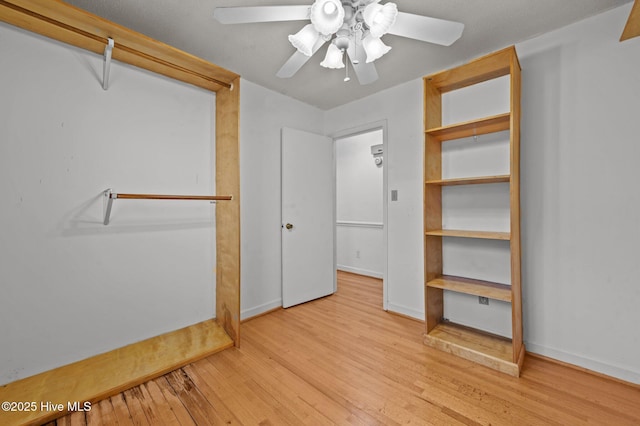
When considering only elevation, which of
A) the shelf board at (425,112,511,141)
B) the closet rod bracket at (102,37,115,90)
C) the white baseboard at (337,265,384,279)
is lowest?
the white baseboard at (337,265,384,279)

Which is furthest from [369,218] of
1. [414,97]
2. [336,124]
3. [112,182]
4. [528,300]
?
[112,182]

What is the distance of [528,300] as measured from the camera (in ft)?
7.00

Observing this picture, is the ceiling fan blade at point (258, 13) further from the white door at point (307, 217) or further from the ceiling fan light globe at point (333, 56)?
the white door at point (307, 217)

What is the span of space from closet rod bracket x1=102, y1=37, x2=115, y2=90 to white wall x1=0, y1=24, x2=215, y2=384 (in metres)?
0.04

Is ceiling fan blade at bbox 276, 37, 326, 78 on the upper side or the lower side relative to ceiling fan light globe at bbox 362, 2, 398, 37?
lower

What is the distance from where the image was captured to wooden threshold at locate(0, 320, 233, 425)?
5.01 ft

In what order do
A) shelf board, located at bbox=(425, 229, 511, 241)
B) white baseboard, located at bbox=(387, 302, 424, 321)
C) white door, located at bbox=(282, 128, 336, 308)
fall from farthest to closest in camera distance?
white door, located at bbox=(282, 128, 336, 308) < white baseboard, located at bbox=(387, 302, 424, 321) < shelf board, located at bbox=(425, 229, 511, 241)

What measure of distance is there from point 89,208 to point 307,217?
6.65 feet

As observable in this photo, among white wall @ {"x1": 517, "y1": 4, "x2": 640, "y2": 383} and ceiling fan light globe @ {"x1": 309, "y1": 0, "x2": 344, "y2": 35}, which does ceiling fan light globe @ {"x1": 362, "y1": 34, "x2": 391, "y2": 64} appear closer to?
ceiling fan light globe @ {"x1": 309, "y1": 0, "x2": 344, "y2": 35}

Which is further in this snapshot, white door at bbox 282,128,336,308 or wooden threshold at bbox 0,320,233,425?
white door at bbox 282,128,336,308

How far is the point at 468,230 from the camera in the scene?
242 centimetres

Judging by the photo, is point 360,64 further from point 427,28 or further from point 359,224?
point 359,224

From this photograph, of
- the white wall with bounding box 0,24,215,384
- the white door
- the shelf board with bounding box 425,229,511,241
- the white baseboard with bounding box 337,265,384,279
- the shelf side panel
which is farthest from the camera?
the white baseboard with bounding box 337,265,384,279

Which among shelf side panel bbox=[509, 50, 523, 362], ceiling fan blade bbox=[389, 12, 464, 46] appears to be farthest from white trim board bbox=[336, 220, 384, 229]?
ceiling fan blade bbox=[389, 12, 464, 46]
